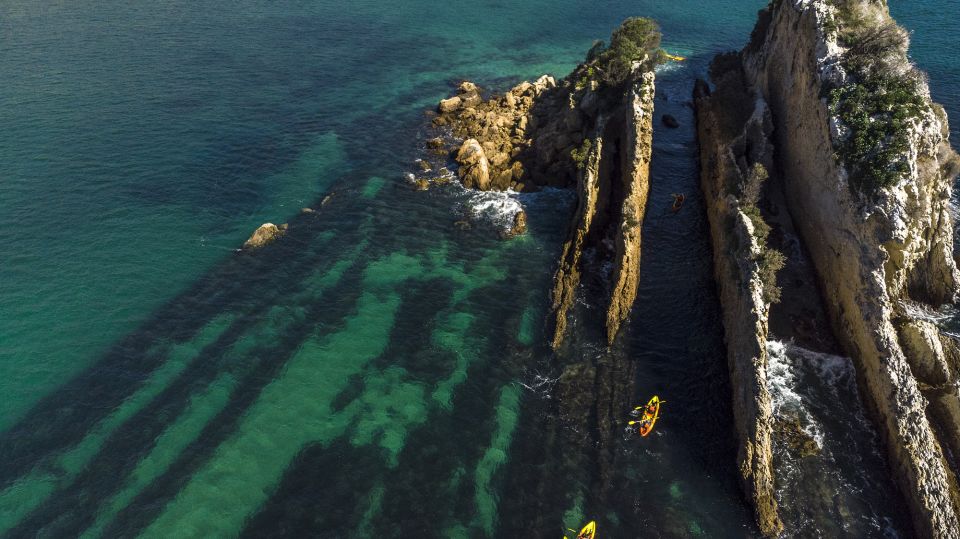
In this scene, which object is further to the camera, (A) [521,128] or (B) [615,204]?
(A) [521,128]

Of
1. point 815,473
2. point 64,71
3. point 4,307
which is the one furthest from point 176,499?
point 64,71

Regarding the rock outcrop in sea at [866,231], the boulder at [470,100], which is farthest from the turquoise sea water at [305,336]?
the boulder at [470,100]

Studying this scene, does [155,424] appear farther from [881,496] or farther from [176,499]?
[881,496]

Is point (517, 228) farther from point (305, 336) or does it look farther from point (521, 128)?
point (305, 336)

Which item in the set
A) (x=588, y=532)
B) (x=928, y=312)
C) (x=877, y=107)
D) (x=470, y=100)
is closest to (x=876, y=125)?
(x=877, y=107)

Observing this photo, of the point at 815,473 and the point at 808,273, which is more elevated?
the point at 808,273

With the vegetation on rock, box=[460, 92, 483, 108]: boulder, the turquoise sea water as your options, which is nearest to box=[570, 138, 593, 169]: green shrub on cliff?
the turquoise sea water

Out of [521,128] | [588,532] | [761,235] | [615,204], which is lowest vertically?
[588,532]
